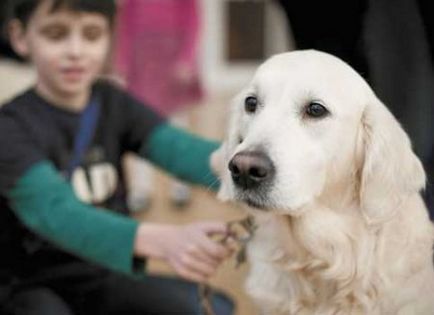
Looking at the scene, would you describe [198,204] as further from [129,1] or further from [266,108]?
[266,108]

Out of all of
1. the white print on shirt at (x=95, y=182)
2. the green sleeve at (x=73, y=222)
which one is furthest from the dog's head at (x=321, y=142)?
the white print on shirt at (x=95, y=182)

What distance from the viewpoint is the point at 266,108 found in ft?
3.40

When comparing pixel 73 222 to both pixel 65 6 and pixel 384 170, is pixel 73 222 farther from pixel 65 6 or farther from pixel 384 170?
pixel 384 170

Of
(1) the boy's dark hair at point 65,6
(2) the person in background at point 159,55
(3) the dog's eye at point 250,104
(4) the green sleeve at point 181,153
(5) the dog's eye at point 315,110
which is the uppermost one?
(1) the boy's dark hair at point 65,6

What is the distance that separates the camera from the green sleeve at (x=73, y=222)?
4.10 ft

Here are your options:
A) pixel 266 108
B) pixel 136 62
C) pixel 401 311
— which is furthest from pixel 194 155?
pixel 136 62

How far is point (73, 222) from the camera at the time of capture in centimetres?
125

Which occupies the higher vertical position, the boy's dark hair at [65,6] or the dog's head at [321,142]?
the boy's dark hair at [65,6]

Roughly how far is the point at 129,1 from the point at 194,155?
5.92 ft

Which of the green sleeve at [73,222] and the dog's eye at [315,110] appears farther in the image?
the green sleeve at [73,222]

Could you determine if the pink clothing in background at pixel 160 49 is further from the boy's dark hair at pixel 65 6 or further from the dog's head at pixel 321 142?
the dog's head at pixel 321 142

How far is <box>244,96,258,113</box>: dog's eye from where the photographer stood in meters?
1.07

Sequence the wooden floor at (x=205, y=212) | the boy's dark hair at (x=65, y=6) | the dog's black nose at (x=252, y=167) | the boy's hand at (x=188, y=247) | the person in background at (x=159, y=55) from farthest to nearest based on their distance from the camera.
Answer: the person in background at (x=159, y=55), the wooden floor at (x=205, y=212), the boy's dark hair at (x=65, y=6), the boy's hand at (x=188, y=247), the dog's black nose at (x=252, y=167)

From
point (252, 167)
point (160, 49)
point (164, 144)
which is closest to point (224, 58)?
point (160, 49)
